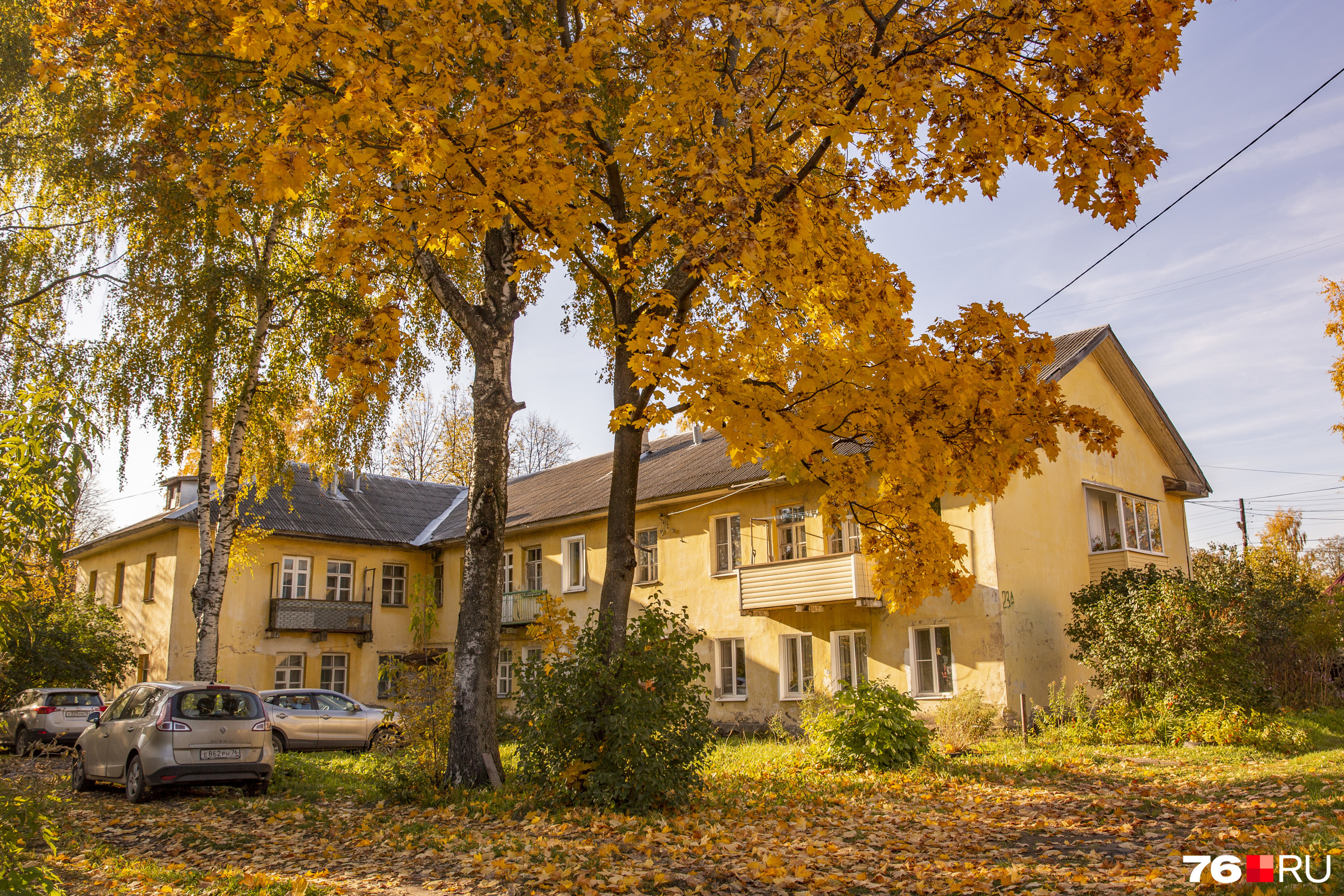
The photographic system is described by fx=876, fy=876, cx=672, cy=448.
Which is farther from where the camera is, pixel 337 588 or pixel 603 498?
pixel 337 588

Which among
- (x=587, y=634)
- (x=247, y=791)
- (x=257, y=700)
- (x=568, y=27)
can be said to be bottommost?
(x=247, y=791)

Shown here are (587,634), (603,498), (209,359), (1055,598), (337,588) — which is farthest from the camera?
(337,588)

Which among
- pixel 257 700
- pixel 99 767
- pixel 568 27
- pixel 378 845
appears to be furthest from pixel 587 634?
pixel 99 767

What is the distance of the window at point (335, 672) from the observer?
1099 inches

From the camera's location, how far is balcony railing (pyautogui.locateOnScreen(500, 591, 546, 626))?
86.2 ft

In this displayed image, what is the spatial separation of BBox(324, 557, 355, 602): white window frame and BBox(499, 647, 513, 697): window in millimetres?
5439

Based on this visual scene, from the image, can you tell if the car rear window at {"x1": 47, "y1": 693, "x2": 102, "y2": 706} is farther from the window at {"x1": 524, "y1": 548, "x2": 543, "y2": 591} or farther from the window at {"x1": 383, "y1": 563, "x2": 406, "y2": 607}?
the window at {"x1": 524, "y1": 548, "x2": 543, "y2": 591}

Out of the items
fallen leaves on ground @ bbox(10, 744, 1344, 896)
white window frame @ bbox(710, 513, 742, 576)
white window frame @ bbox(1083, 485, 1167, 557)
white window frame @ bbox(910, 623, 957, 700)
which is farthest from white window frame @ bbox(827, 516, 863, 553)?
fallen leaves on ground @ bbox(10, 744, 1344, 896)

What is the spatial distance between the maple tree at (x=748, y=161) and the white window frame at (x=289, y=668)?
20.8 metres

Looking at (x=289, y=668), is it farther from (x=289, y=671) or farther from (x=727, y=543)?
(x=727, y=543)

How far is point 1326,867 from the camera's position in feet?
18.7

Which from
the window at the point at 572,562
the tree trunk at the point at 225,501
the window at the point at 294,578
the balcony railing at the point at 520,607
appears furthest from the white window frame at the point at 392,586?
the tree trunk at the point at 225,501

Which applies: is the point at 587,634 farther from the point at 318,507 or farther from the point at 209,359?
the point at 318,507

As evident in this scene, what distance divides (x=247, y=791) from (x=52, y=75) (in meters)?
9.40
